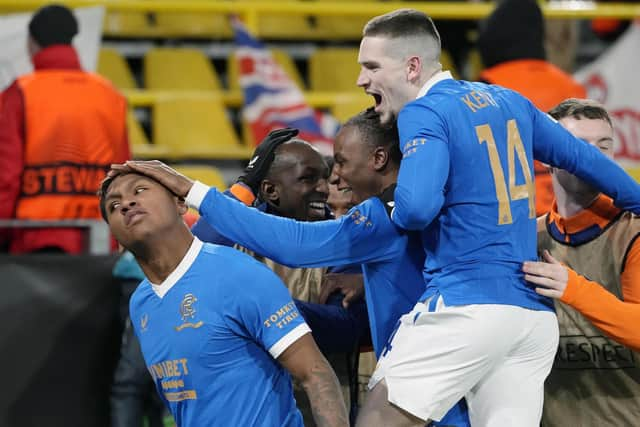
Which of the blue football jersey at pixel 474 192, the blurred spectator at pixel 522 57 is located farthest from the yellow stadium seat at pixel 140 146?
the blue football jersey at pixel 474 192

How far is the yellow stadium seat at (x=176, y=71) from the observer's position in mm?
8695

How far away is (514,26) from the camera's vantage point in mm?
6965

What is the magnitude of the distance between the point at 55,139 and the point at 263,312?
3179mm

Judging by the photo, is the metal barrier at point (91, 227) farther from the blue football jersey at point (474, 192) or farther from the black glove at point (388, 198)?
the blue football jersey at point (474, 192)

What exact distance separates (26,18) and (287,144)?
3639mm

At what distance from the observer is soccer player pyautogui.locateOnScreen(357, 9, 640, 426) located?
3324mm

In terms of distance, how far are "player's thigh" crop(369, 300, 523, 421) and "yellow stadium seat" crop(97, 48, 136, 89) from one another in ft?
18.0

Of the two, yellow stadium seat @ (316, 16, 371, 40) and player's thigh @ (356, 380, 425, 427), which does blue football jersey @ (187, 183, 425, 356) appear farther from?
yellow stadium seat @ (316, 16, 371, 40)

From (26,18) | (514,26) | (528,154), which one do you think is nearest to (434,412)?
(528,154)

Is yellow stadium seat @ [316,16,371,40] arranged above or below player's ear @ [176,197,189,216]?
below

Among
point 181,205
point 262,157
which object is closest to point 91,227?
point 262,157

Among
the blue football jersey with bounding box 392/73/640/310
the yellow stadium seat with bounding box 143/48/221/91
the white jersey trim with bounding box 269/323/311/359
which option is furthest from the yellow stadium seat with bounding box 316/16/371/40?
the white jersey trim with bounding box 269/323/311/359

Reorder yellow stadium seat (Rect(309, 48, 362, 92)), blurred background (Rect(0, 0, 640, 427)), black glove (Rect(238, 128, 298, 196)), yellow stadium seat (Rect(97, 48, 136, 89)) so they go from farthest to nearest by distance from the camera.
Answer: yellow stadium seat (Rect(309, 48, 362, 92))
yellow stadium seat (Rect(97, 48, 136, 89))
blurred background (Rect(0, 0, 640, 427))
black glove (Rect(238, 128, 298, 196))

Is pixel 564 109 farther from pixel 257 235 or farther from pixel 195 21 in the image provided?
pixel 195 21
